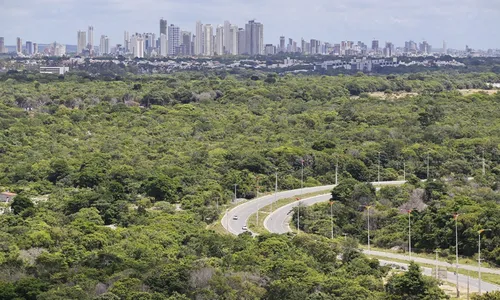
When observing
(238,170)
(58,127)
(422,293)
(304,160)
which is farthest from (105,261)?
(58,127)

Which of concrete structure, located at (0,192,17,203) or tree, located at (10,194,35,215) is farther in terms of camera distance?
concrete structure, located at (0,192,17,203)

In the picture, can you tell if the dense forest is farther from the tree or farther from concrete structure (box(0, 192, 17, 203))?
concrete structure (box(0, 192, 17, 203))

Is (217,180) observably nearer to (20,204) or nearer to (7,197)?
(7,197)

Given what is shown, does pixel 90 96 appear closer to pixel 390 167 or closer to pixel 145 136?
pixel 145 136

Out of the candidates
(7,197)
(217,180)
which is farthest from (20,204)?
(217,180)

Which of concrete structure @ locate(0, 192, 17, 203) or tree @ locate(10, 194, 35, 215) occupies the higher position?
tree @ locate(10, 194, 35, 215)

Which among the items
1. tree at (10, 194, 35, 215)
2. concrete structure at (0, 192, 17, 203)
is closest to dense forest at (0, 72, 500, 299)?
tree at (10, 194, 35, 215)

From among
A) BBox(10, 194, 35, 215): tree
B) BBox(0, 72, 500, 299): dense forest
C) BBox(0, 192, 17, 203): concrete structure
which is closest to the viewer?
BBox(0, 72, 500, 299): dense forest

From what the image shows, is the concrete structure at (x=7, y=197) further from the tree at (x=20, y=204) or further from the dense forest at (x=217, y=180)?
the tree at (x=20, y=204)
